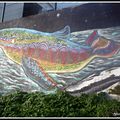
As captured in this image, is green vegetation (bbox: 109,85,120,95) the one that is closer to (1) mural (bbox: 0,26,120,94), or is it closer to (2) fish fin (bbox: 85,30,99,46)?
(1) mural (bbox: 0,26,120,94)

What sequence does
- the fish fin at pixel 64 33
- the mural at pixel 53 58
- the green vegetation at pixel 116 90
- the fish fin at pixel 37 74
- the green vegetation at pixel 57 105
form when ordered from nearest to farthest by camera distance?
1. the green vegetation at pixel 57 105
2. the green vegetation at pixel 116 90
3. the mural at pixel 53 58
4. the fish fin at pixel 37 74
5. the fish fin at pixel 64 33

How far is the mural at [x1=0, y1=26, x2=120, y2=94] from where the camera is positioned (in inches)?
401

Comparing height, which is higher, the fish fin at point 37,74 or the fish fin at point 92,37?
the fish fin at point 92,37

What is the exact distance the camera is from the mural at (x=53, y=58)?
10180 mm

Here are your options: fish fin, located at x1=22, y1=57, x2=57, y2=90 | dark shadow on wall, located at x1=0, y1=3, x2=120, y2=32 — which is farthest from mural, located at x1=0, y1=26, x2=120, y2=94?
dark shadow on wall, located at x1=0, y1=3, x2=120, y2=32

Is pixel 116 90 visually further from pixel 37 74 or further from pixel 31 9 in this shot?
pixel 31 9

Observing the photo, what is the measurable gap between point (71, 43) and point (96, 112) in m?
2.66

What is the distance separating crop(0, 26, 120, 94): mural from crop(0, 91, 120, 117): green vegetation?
0.47 metres

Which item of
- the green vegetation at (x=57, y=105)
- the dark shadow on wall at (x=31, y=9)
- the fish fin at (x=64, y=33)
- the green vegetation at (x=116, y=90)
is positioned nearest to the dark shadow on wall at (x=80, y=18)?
the fish fin at (x=64, y=33)

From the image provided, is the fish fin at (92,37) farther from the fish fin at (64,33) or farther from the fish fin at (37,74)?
the fish fin at (37,74)

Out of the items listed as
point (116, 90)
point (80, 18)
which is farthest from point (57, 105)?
point (80, 18)

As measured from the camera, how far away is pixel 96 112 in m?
8.94

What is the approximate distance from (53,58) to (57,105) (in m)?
1.79

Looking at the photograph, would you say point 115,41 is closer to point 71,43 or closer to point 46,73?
point 71,43
